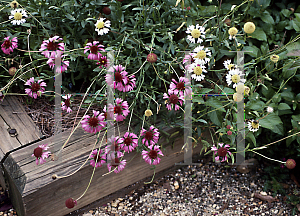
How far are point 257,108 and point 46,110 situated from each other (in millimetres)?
1027

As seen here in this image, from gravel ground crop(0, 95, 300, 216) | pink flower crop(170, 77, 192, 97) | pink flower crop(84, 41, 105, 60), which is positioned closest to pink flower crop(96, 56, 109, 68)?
pink flower crop(84, 41, 105, 60)

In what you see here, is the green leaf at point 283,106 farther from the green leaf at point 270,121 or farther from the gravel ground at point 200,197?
the gravel ground at point 200,197

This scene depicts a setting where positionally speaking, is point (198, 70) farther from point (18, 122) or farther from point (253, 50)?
point (18, 122)

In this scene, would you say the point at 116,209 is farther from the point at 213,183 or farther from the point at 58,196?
the point at 213,183

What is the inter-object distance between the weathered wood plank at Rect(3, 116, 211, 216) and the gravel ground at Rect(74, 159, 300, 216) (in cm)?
12

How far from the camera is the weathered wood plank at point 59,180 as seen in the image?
112 cm

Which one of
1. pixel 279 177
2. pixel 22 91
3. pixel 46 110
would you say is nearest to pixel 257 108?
pixel 279 177

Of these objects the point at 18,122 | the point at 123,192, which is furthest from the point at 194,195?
the point at 18,122

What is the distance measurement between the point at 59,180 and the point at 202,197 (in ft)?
2.33

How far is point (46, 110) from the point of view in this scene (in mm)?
1451

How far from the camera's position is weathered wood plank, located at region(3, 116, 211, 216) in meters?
1.12

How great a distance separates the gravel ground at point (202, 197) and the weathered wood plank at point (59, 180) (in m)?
0.12

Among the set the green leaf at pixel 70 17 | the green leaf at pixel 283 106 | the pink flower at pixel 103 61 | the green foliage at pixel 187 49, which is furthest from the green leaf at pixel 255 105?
the green leaf at pixel 70 17

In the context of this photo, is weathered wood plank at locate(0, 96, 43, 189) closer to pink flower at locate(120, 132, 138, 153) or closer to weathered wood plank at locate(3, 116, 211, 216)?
weathered wood plank at locate(3, 116, 211, 216)
